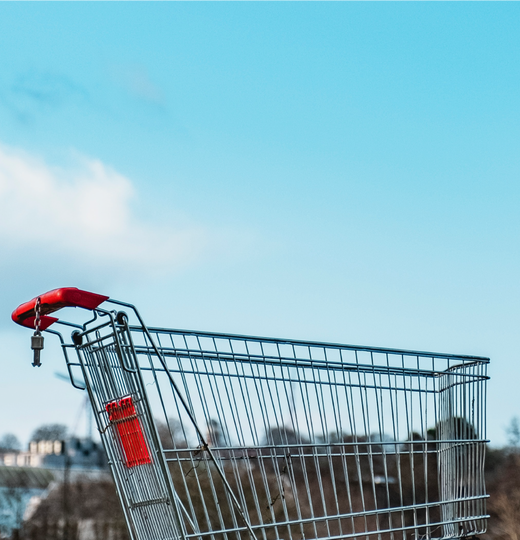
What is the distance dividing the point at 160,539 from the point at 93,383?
56 centimetres

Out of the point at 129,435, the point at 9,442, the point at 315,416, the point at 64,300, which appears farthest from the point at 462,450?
the point at 9,442

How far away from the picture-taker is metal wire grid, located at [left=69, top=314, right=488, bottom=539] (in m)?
2.51

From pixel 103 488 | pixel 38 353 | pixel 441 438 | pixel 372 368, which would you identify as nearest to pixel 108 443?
pixel 38 353

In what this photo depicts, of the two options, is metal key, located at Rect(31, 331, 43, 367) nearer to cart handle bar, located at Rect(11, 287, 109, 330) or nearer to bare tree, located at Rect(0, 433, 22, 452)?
cart handle bar, located at Rect(11, 287, 109, 330)

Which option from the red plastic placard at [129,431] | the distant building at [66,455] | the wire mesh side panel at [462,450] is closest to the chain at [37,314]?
the red plastic placard at [129,431]

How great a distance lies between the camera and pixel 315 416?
2924mm

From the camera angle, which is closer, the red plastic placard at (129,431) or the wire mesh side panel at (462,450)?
the red plastic placard at (129,431)

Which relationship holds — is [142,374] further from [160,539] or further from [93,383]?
[160,539]

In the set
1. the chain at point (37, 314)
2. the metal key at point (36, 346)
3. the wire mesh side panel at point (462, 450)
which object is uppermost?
the chain at point (37, 314)

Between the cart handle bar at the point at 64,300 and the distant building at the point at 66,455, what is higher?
the cart handle bar at the point at 64,300

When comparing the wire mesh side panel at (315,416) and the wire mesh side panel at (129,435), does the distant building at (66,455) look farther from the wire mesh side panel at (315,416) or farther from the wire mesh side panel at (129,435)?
the wire mesh side panel at (129,435)

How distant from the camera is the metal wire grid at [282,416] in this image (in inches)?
99.0

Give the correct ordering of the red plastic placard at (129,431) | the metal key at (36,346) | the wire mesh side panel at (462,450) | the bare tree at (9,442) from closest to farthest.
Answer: the metal key at (36,346) < the red plastic placard at (129,431) < the wire mesh side panel at (462,450) < the bare tree at (9,442)

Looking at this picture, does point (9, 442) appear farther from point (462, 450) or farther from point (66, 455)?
point (462, 450)
